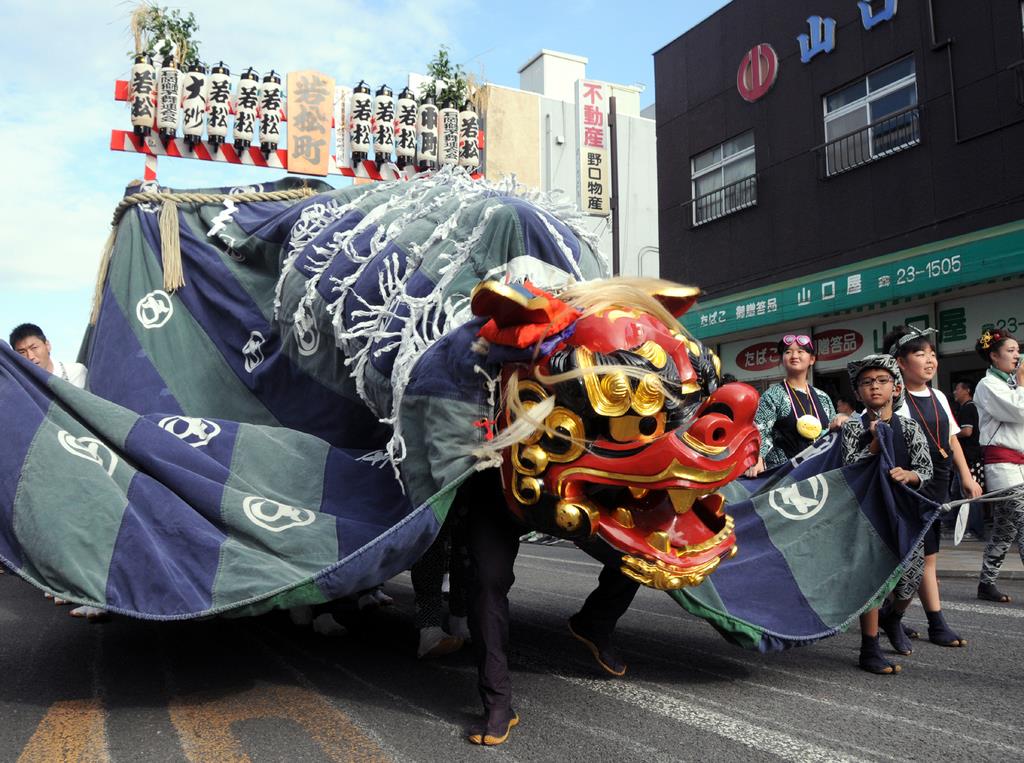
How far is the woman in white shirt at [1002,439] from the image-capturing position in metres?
5.53

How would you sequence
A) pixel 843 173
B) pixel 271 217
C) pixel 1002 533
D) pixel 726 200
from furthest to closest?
pixel 726 200, pixel 843 173, pixel 1002 533, pixel 271 217

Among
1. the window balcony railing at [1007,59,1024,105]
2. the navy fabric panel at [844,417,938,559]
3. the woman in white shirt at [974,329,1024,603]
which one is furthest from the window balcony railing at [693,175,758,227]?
the navy fabric panel at [844,417,938,559]

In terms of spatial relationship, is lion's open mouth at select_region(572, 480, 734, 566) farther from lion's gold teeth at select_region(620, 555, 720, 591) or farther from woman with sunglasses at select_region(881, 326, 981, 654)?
woman with sunglasses at select_region(881, 326, 981, 654)

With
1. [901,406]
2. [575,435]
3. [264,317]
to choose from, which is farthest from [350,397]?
[901,406]

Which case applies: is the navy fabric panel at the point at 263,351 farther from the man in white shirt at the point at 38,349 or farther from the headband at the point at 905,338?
the headband at the point at 905,338

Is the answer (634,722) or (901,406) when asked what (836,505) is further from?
(634,722)

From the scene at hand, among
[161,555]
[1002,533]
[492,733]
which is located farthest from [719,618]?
[1002,533]

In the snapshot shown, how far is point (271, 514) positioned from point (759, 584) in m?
2.10

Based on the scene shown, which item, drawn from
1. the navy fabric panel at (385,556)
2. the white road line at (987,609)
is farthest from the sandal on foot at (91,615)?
the white road line at (987,609)

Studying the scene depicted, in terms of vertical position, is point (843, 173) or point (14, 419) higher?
point (843, 173)

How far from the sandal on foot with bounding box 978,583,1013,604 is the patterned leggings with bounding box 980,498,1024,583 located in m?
0.04

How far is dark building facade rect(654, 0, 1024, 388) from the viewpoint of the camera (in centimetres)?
1006

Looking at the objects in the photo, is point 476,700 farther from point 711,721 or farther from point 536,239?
point 536,239

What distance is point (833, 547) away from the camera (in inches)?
157
